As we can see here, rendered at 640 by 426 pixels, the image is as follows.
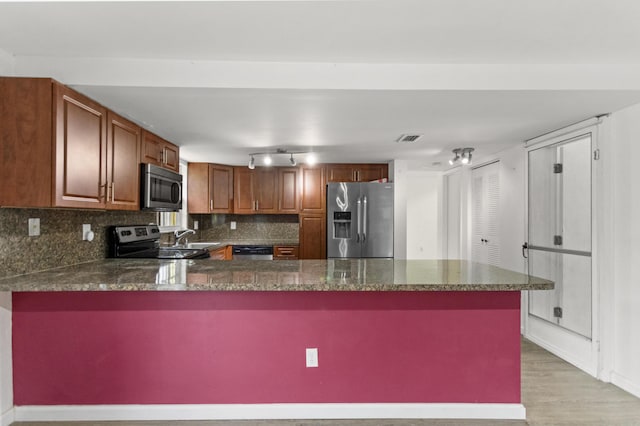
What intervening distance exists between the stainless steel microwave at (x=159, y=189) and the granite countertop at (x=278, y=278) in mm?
707

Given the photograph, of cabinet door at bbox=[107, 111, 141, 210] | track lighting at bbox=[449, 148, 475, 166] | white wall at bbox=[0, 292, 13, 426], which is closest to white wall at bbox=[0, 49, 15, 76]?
cabinet door at bbox=[107, 111, 141, 210]

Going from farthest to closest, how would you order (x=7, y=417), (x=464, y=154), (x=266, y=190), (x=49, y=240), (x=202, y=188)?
(x=266, y=190), (x=202, y=188), (x=464, y=154), (x=49, y=240), (x=7, y=417)

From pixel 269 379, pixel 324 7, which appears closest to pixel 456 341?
pixel 269 379

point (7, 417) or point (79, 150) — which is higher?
point (79, 150)

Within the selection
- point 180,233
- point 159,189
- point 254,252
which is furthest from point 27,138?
point 254,252

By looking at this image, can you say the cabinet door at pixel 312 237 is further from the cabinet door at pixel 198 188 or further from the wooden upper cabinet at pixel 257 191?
the cabinet door at pixel 198 188

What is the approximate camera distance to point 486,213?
4520mm

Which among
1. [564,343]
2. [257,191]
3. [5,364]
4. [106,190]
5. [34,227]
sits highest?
[257,191]

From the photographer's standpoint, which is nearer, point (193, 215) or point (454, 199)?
point (193, 215)

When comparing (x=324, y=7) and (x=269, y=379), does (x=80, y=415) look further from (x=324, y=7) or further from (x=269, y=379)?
(x=324, y=7)

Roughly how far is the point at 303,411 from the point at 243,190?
3.42 meters

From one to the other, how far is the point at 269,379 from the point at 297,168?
3.23m

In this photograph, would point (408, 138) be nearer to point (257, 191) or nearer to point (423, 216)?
point (257, 191)

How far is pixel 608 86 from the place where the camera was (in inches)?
85.0
